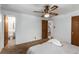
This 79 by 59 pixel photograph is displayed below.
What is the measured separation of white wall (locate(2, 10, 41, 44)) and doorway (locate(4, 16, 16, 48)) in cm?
10

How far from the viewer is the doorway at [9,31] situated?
137 cm

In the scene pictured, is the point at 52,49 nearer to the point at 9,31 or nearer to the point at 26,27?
the point at 26,27

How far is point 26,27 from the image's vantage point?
1.65 m

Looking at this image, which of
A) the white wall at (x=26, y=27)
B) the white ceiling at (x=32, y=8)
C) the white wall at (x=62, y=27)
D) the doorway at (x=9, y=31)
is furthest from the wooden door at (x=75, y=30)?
the doorway at (x=9, y=31)

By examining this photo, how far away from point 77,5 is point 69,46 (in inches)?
27.9

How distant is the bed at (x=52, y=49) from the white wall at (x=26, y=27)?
0.67 ft

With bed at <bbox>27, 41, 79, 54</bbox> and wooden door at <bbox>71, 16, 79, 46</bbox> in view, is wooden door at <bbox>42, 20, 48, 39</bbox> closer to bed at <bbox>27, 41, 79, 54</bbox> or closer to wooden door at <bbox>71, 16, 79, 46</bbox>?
bed at <bbox>27, 41, 79, 54</bbox>

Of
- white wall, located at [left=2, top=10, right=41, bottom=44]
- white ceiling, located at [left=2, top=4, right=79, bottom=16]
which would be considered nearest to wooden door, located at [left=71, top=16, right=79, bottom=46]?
white ceiling, located at [left=2, top=4, right=79, bottom=16]

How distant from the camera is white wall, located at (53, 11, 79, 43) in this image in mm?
1542

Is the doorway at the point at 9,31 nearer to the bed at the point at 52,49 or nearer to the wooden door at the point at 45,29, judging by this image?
the bed at the point at 52,49

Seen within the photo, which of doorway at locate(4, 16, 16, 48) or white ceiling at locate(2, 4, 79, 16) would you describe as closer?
white ceiling at locate(2, 4, 79, 16)

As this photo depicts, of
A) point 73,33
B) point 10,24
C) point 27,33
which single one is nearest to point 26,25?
point 27,33
